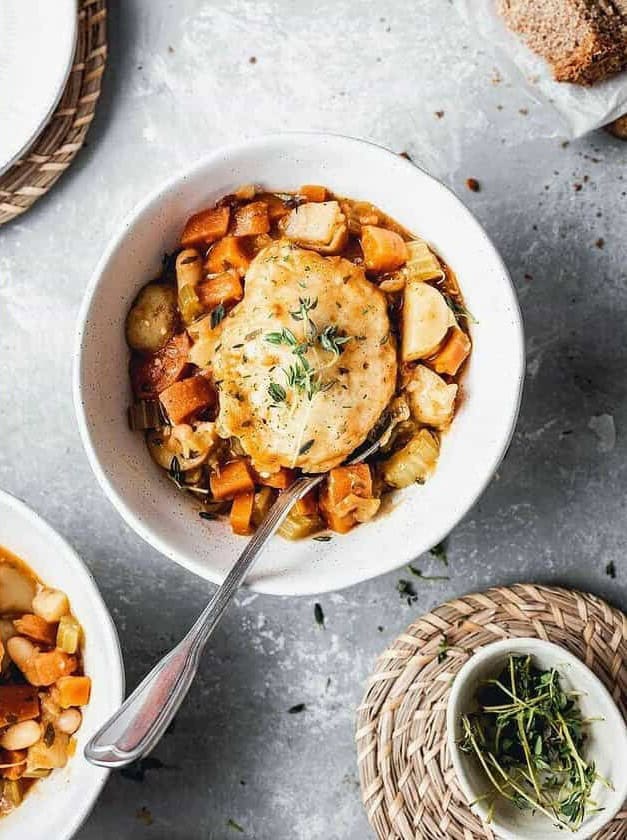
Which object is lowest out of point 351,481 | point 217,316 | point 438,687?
point 438,687

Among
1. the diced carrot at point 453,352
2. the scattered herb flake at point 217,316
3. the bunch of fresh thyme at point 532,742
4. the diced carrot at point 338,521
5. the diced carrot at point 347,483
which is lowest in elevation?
the bunch of fresh thyme at point 532,742

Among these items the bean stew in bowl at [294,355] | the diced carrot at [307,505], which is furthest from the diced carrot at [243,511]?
the diced carrot at [307,505]

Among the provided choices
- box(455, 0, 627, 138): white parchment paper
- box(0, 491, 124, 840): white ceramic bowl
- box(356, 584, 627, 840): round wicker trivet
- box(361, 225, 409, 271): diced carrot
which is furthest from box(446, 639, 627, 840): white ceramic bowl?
box(455, 0, 627, 138): white parchment paper

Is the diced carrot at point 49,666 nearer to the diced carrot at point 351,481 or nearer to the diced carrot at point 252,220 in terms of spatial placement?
the diced carrot at point 351,481

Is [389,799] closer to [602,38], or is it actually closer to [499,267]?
[499,267]

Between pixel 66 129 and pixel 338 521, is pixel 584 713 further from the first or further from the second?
pixel 66 129

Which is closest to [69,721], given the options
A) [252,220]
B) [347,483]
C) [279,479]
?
[279,479]
